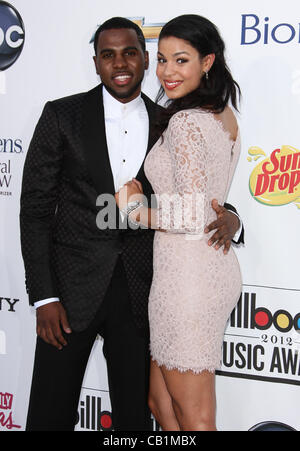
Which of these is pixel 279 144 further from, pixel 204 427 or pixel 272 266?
pixel 204 427

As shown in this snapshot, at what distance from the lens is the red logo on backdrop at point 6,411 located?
8.90ft

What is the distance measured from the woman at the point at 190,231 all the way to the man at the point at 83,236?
0.17m

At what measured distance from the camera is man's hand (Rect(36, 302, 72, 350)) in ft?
6.32

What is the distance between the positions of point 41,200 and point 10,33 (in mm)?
1029

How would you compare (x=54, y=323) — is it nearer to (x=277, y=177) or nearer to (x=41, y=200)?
(x=41, y=200)

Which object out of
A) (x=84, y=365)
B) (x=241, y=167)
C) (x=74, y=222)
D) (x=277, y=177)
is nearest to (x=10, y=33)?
(x=74, y=222)

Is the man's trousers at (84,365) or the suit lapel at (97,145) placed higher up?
the suit lapel at (97,145)

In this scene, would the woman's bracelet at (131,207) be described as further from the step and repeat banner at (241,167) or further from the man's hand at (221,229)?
the step and repeat banner at (241,167)

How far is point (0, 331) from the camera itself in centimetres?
270

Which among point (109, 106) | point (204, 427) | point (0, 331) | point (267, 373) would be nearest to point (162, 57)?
point (109, 106)

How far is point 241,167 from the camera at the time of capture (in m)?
2.29

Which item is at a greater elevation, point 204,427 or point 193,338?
point 193,338

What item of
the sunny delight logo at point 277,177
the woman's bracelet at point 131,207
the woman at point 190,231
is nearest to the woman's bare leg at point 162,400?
the woman at point 190,231

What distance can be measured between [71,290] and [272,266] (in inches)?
34.2
